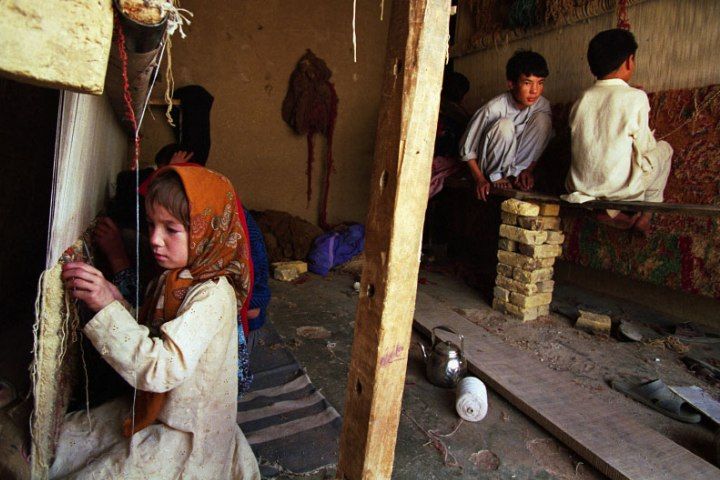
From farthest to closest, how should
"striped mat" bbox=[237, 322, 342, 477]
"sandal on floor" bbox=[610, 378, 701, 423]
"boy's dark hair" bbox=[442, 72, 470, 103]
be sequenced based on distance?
"boy's dark hair" bbox=[442, 72, 470, 103]
"sandal on floor" bbox=[610, 378, 701, 423]
"striped mat" bbox=[237, 322, 342, 477]

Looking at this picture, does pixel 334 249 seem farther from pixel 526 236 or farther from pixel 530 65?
pixel 530 65

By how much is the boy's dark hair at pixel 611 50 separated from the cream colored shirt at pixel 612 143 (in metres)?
0.11

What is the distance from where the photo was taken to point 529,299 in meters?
3.60

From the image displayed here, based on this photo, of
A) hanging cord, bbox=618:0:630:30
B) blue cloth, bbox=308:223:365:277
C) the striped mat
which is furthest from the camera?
blue cloth, bbox=308:223:365:277

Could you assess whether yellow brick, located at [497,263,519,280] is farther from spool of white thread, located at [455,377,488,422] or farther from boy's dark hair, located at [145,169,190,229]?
boy's dark hair, located at [145,169,190,229]

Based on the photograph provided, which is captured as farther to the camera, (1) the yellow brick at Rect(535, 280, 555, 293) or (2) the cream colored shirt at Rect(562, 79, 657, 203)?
(1) the yellow brick at Rect(535, 280, 555, 293)

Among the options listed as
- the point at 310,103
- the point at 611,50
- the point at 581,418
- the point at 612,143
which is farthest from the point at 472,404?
the point at 310,103

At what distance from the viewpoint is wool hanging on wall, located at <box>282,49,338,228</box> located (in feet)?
18.0

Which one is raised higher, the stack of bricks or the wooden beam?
the stack of bricks

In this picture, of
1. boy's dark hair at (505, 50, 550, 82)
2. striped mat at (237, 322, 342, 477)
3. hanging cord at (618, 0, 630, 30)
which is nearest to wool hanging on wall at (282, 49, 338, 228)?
boy's dark hair at (505, 50, 550, 82)

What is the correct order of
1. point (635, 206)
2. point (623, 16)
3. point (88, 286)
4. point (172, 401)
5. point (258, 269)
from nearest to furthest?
1. point (88, 286)
2. point (172, 401)
3. point (258, 269)
4. point (635, 206)
5. point (623, 16)

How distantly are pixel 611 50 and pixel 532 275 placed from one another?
174 cm

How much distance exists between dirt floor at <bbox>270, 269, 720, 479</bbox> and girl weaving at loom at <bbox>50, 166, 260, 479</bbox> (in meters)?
0.67

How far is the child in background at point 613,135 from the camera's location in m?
3.18
